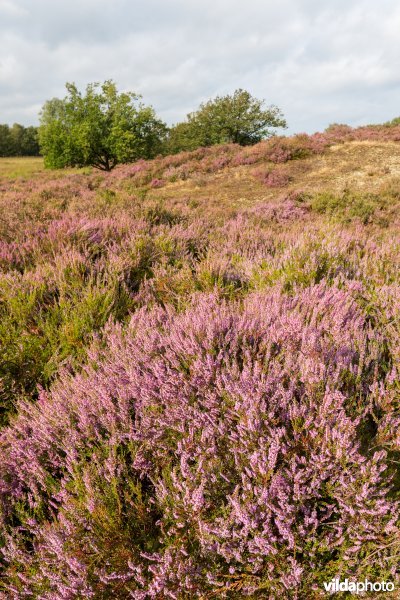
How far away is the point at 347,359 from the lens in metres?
2.00

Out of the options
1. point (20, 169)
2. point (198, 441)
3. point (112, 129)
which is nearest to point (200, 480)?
point (198, 441)

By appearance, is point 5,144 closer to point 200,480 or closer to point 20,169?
point 20,169

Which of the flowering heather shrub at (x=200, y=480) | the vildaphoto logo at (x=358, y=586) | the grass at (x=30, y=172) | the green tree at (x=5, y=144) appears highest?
the green tree at (x=5, y=144)

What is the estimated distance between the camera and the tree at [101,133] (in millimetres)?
26125

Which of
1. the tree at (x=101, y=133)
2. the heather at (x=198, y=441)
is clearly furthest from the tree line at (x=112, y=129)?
the heather at (x=198, y=441)

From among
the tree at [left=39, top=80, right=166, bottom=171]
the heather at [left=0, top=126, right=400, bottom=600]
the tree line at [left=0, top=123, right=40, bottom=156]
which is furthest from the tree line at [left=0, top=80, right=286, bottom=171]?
the tree line at [left=0, top=123, right=40, bottom=156]

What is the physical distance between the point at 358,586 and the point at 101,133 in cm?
3035

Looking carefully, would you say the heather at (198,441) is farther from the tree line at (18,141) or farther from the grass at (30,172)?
the tree line at (18,141)

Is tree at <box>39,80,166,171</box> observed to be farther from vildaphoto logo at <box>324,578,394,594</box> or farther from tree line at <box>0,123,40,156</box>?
tree line at <box>0,123,40,156</box>

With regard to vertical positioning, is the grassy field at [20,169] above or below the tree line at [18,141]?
below

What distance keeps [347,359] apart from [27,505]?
6.22 ft

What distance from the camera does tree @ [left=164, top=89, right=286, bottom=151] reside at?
105 ft

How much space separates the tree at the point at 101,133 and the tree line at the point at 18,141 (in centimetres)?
5581

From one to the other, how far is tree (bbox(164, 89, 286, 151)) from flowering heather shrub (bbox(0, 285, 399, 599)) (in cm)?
3303
